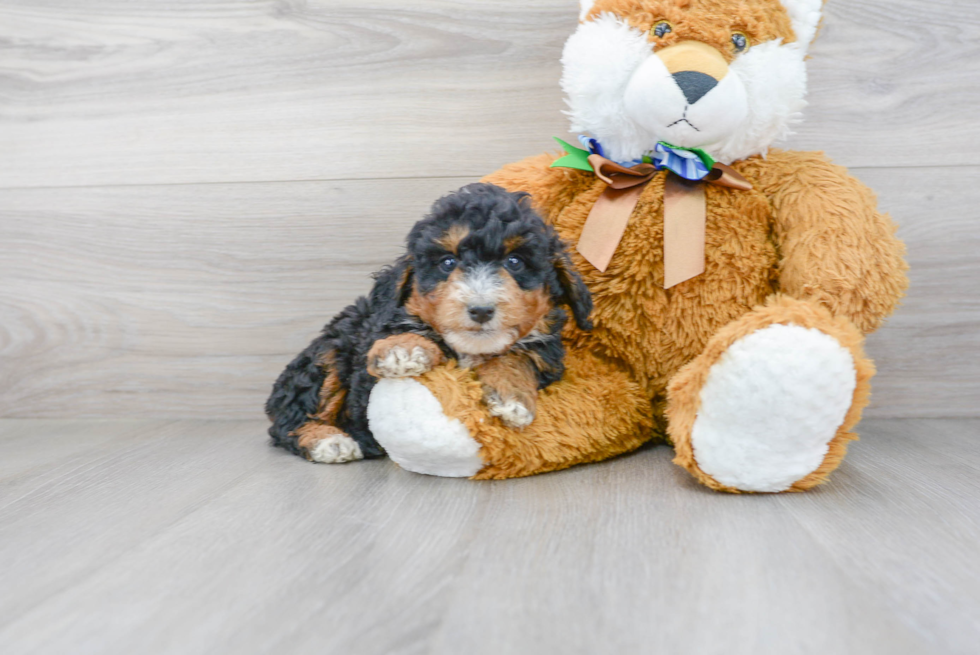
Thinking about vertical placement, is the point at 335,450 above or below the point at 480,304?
below

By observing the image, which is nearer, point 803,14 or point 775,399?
point 775,399

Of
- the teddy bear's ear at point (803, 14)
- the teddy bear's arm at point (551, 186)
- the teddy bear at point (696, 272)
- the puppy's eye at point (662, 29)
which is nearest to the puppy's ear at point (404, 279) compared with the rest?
the teddy bear at point (696, 272)

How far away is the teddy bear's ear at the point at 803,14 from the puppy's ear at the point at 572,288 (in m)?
0.53

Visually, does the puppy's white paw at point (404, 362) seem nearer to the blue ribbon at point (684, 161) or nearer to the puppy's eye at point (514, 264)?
the puppy's eye at point (514, 264)

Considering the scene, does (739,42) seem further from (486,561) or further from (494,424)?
(486,561)

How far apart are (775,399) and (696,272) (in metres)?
0.27

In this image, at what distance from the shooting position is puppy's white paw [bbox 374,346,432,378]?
1.05 m

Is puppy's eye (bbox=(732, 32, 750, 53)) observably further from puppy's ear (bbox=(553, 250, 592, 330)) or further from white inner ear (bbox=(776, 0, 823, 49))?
puppy's ear (bbox=(553, 250, 592, 330))

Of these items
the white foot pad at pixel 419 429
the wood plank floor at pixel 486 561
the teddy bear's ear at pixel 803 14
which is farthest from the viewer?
the teddy bear's ear at pixel 803 14

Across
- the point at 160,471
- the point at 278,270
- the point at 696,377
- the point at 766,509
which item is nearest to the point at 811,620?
the point at 766,509

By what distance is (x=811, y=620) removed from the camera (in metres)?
0.68

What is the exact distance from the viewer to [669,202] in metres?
1.16

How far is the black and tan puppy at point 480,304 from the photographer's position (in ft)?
3.33

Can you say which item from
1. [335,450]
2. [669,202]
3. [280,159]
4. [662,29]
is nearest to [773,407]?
[669,202]
